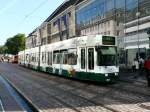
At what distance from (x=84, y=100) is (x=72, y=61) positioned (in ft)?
40.2

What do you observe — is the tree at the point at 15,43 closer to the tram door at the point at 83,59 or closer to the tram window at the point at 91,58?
the tram door at the point at 83,59

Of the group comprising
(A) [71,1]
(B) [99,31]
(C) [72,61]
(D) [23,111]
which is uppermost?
(A) [71,1]

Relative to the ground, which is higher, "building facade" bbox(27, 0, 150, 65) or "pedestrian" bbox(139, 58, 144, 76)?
"building facade" bbox(27, 0, 150, 65)

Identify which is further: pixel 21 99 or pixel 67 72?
pixel 67 72

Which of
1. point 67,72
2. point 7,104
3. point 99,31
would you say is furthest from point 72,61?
point 99,31

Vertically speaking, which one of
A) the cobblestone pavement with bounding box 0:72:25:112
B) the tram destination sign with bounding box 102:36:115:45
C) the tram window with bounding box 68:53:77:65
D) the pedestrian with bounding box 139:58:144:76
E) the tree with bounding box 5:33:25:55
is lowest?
the cobblestone pavement with bounding box 0:72:25:112

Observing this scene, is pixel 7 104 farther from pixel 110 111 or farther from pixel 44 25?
pixel 44 25

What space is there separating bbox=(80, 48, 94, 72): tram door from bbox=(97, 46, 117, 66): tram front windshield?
695 mm

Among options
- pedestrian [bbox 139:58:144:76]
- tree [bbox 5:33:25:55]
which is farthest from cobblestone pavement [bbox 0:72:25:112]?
tree [bbox 5:33:25:55]

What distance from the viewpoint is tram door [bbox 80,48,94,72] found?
2736 centimetres

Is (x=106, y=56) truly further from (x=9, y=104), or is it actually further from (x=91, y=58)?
(x=9, y=104)

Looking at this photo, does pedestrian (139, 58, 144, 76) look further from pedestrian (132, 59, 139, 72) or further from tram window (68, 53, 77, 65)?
tram window (68, 53, 77, 65)

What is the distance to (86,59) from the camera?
92.3 ft

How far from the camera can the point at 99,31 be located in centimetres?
4984
